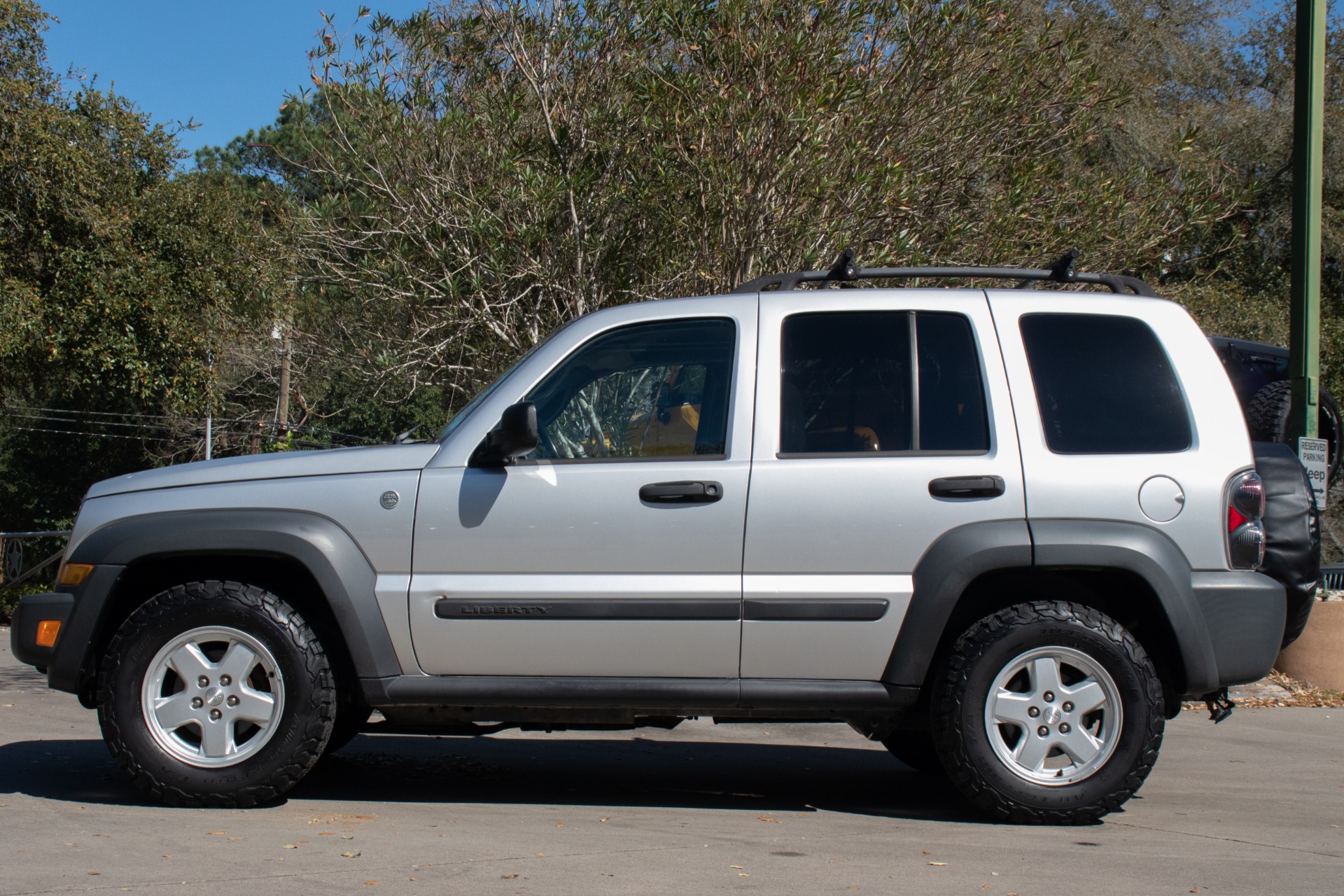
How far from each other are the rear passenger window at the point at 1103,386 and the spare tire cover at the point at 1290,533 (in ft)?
1.39

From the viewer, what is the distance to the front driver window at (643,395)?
16.1 feet

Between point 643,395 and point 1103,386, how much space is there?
174cm

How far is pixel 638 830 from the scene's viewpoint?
479 centimetres

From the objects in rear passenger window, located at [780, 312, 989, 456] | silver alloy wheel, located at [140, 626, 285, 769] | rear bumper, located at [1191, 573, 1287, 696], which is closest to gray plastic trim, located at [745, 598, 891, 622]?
rear passenger window, located at [780, 312, 989, 456]

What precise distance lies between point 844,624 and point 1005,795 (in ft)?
2.85

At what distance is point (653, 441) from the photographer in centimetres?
490

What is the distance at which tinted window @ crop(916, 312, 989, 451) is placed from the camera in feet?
16.0

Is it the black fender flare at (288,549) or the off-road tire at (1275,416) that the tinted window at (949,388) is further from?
the off-road tire at (1275,416)

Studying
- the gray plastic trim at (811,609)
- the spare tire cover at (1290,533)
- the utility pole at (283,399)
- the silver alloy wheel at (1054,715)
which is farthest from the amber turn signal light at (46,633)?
the utility pole at (283,399)

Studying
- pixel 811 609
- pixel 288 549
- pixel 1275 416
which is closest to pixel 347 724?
pixel 288 549

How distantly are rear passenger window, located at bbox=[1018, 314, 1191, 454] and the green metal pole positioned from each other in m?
4.85

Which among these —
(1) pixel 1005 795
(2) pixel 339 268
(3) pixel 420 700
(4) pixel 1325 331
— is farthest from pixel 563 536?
(4) pixel 1325 331

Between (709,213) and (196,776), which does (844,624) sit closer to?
(196,776)

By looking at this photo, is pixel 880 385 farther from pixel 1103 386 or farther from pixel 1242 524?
pixel 1242 524
